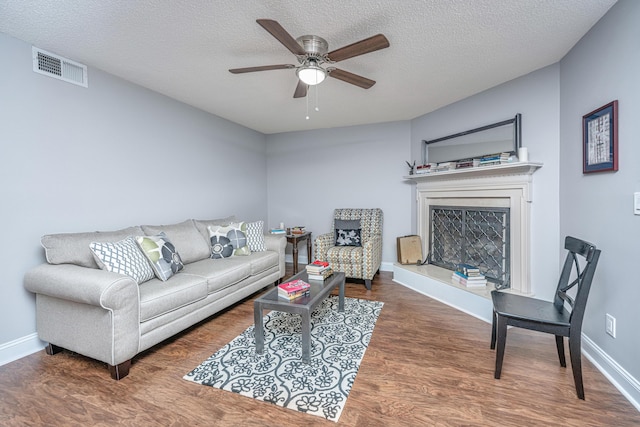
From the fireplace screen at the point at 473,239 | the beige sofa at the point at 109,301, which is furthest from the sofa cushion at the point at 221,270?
the fireplace screen at the point at 473,239

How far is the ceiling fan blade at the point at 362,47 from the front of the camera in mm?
1694

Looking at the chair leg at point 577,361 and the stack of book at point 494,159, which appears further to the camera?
the stack of book at point 494,159

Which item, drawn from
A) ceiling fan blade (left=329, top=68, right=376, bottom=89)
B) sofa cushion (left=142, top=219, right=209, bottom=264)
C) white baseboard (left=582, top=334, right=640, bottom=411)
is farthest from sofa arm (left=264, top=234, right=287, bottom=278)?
white baseboard (left=582, top=334, right=640, bottom=411)

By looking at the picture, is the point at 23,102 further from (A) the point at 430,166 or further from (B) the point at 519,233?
(B) the point at 519,233

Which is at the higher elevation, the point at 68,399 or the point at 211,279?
the point at 211,279

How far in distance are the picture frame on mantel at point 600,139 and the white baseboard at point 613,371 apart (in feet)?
4.06

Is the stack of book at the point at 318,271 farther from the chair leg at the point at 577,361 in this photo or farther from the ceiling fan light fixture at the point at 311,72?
the chair leg at the point at 577,361

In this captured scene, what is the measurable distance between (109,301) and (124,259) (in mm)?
562

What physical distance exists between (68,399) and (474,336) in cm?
289

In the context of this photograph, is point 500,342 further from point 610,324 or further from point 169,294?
point 169,294

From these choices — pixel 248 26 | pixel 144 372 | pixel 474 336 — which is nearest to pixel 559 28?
pixel 248 26

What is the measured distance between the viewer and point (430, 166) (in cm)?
379

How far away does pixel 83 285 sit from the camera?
1817 mm

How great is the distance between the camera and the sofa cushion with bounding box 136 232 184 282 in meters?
2.42
